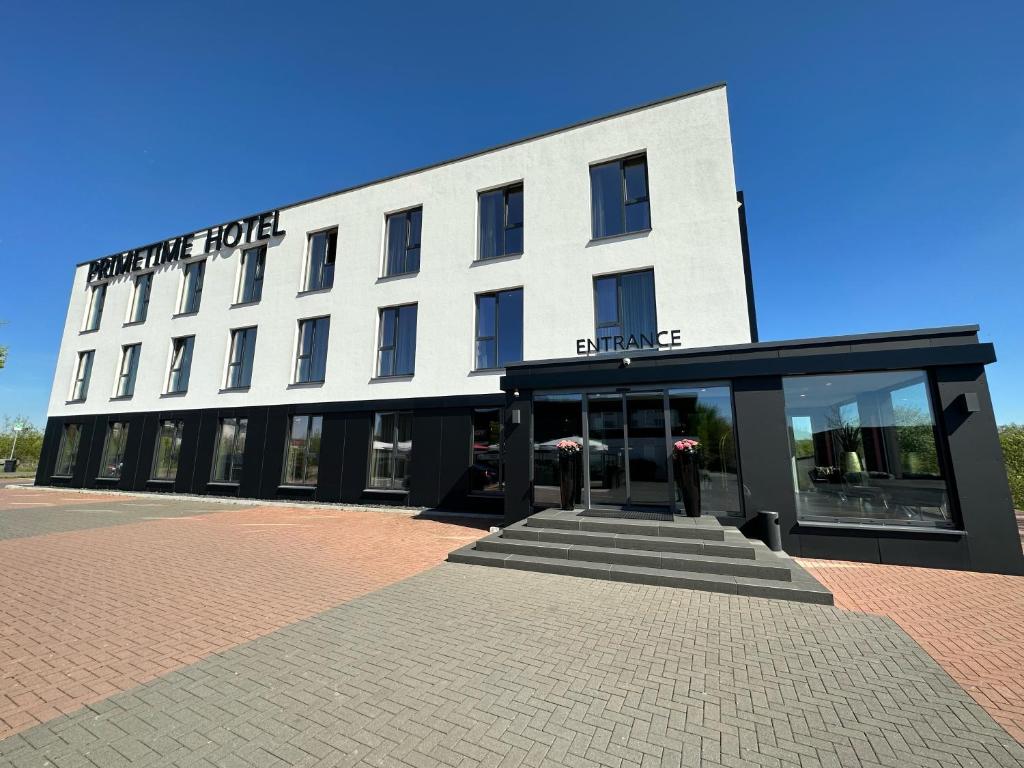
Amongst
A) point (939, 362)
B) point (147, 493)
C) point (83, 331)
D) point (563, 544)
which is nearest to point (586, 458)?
point (563, 544)

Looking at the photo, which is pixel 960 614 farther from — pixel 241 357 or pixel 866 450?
pixel 241 357

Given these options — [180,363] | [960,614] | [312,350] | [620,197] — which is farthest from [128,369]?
[960,614]

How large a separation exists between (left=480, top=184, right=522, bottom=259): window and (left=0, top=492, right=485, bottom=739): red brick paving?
928 cm

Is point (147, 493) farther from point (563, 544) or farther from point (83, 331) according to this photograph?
point (563, 544)

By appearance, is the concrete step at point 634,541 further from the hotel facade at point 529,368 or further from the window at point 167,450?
the window at point 167,450

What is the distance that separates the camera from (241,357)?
18359 mm

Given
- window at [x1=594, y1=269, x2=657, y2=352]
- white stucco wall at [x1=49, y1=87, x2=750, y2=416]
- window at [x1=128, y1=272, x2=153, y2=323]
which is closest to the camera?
white stucco wall at [x1=49, y1=87, x2=750, y2=416]

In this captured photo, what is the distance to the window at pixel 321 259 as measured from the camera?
57.3ft

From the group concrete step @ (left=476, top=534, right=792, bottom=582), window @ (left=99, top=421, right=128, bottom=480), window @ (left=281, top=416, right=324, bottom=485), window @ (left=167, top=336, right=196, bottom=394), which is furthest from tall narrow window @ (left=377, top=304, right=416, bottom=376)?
window @ (left=99, top=421, right=128, bottom=480)

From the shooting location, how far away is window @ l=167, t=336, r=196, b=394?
64.0 ft

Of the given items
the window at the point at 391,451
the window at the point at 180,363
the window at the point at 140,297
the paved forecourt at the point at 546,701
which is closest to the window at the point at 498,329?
the window at the point at 391,451

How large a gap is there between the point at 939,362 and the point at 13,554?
17.9 meters

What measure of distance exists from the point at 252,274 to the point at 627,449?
60.3ft

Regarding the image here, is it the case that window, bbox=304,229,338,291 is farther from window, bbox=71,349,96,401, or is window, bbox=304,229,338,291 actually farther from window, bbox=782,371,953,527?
window, bbox=782,371,953,527
